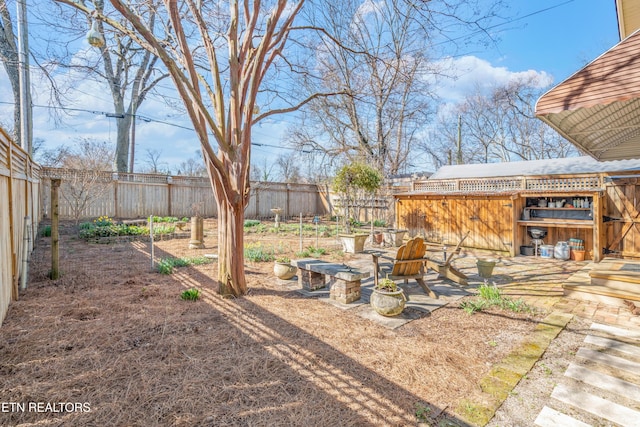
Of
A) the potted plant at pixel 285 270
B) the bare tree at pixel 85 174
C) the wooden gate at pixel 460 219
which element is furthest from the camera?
the bare tree at pixel 85 174

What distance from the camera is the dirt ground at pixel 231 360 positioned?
2074 mm

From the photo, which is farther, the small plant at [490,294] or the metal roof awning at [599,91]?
the small plant at [490,294]

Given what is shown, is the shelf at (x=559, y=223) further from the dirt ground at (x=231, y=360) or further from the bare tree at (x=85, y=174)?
the bare tree at (x=85, y=174)

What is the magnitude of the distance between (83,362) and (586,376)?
4335mm

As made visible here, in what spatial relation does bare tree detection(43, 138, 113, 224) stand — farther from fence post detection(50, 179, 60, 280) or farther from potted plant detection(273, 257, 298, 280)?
potted plant detection(273, 257, 298, 280)

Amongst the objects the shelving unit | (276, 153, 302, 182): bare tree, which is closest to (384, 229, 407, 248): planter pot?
the shelving unit

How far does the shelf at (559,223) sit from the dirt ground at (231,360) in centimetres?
551

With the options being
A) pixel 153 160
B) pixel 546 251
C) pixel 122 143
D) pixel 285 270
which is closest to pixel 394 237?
pixel 546 251

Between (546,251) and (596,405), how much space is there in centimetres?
777

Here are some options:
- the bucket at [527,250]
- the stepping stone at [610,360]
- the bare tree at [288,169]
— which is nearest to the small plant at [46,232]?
the stepping stone at [610,360]

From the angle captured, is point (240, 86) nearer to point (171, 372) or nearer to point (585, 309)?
point (171, 372)

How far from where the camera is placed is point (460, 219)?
10016mm

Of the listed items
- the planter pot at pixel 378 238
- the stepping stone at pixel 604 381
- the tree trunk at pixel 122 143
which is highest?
the tree trunk at pixel 122 143

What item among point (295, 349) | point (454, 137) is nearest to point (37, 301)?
point (295, 349)
